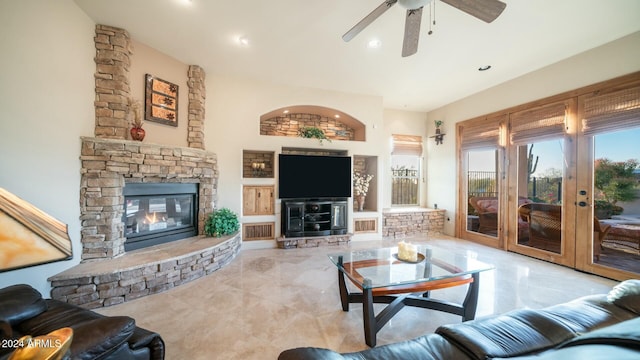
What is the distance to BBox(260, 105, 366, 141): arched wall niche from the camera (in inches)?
194

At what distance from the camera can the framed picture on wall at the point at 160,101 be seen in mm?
3346

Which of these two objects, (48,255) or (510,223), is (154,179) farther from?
(510,223)

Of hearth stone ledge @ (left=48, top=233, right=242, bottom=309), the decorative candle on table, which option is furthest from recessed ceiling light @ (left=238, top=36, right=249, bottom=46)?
the decorative candle on table

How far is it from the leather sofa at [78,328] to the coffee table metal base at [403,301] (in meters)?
1.41

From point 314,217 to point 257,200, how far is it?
1.18 m

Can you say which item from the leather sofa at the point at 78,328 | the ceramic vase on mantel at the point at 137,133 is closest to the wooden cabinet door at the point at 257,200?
the ceramic vase on mantel at the point at 137,133

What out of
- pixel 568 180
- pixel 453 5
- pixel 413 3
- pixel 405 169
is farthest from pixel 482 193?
pixel 413 3

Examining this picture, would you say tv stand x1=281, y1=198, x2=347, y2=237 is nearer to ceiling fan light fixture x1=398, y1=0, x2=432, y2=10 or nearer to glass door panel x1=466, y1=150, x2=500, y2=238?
glass door panel x1=466, y1=150, x2=500, y2=238

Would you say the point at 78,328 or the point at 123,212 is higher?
the point at 123,212

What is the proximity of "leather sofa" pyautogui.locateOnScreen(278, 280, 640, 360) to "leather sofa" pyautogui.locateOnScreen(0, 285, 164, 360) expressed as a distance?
0.88m

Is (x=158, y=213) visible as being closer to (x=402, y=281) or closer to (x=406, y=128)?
(x=402, y=281)

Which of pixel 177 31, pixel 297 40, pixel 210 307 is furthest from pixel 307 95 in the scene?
pixel 210 307

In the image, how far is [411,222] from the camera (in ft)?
18.1

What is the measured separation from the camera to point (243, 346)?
6.00ft
